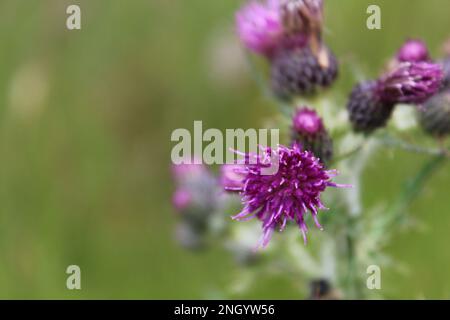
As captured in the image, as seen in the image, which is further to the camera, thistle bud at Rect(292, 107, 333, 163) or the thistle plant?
thistle bud at Rect(292, 107, 333, 163)

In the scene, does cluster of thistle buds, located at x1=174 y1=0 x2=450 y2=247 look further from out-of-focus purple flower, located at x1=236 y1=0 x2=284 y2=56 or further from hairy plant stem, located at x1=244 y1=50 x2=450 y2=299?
hairy plant stem, located at x1=244 y1=50 x2=450 y2=299

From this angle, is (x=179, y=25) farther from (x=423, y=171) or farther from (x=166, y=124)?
(x=423, y=171)

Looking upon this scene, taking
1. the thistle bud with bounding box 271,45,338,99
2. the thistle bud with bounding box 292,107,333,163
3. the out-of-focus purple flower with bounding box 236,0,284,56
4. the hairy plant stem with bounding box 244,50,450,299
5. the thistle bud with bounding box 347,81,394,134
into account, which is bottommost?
the hairy plant stem with bounding box 244,50,450,299

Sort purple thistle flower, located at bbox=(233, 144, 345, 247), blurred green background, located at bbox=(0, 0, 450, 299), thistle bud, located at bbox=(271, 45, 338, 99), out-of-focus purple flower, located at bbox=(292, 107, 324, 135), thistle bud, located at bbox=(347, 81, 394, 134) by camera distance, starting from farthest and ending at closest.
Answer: blurred green background, located at bbox=(0, 0, 450, 299)
thistle bud, located at bbox=(271, 45, 338, 99)
thistle bud, located at bbox=(347, 81, 394, 134)
out-of-focus purple flower, located at bbox=(292, 107, 324, 135)
purple thistle flower, located at bbox=(233, 144, 345, 247)

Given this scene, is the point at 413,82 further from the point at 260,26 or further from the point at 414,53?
the point at 260,26

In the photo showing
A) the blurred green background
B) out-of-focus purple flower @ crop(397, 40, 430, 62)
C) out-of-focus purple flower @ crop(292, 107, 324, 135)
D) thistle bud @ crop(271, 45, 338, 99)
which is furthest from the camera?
the blurred green background

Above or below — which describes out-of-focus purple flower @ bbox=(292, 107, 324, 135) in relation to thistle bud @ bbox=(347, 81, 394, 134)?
below

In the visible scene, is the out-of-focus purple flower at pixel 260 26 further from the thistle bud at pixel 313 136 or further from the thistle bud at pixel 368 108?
the thistle bud at pixel 313 136

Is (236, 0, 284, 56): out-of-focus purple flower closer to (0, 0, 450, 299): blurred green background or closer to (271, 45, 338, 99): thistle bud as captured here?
(271, 45, 338, 99): thistle bud

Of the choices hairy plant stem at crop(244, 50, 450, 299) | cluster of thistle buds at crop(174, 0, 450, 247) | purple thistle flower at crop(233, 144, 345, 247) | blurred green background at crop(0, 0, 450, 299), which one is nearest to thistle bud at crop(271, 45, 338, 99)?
cluster of thistle buds at crop(174, 0, 450, 247)
